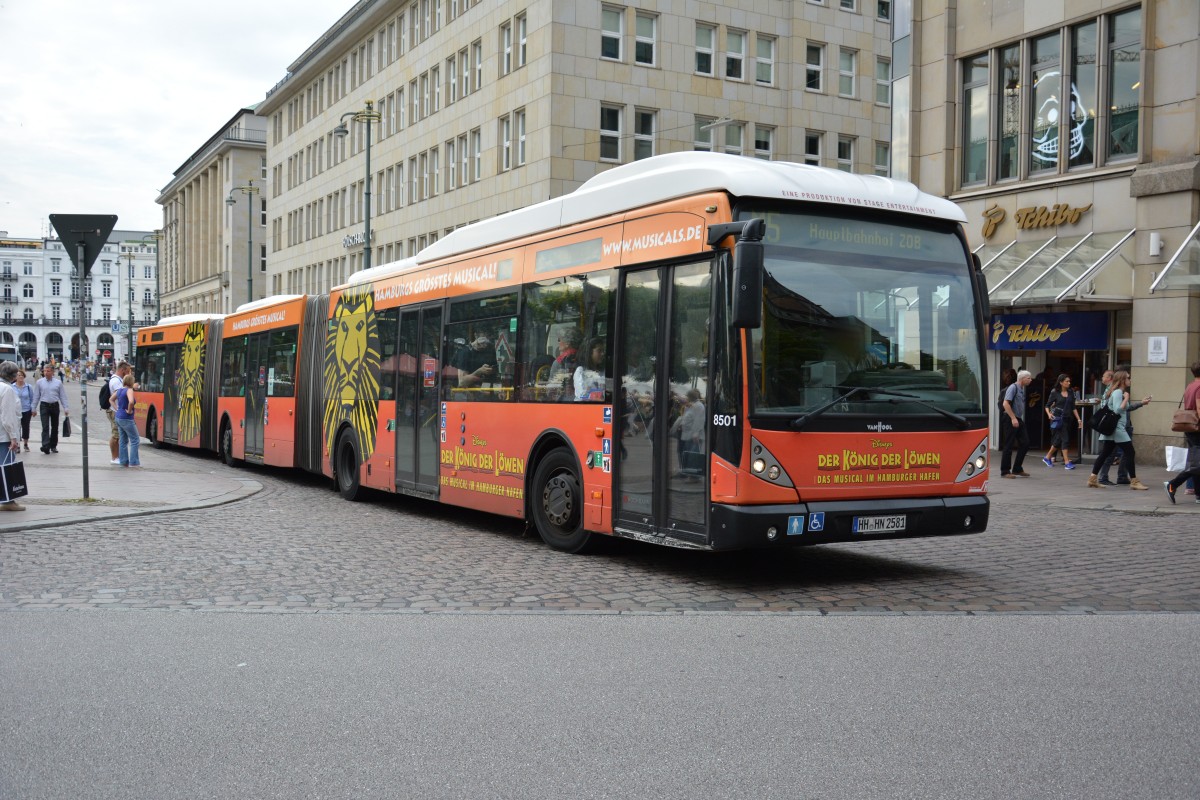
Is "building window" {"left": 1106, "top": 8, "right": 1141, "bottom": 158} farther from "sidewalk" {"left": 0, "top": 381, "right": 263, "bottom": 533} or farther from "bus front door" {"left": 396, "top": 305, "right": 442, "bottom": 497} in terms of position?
"sidewalk" {"left": 0, "top": 381, "right": 263, "bottom": 533}

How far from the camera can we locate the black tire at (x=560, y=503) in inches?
435

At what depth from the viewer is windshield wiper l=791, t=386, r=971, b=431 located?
898 centimetres

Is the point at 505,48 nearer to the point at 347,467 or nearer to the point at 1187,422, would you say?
the point at 347,467

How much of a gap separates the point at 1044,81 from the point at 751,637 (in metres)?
21.2

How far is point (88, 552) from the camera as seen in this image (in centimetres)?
1121

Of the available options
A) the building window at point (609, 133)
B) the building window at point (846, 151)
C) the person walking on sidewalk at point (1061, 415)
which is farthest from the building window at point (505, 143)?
the person walking on sidewalk at point (1061, 415)

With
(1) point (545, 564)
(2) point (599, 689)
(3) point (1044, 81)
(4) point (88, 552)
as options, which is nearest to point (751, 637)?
(2) point (599, 689)

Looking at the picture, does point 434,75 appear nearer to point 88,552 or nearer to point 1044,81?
point 1044,81

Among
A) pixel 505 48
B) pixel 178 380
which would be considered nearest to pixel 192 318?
pixel 178 380

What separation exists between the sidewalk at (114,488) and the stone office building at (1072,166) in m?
13.6

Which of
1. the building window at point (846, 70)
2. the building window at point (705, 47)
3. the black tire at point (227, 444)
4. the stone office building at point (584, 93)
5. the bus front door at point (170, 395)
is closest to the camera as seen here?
the black tire at point (227, 444)

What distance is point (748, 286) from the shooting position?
8.38 m

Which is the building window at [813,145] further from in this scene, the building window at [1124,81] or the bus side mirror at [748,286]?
Answer: the bus side mirror at [748,286]

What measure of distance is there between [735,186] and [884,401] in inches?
77.8
